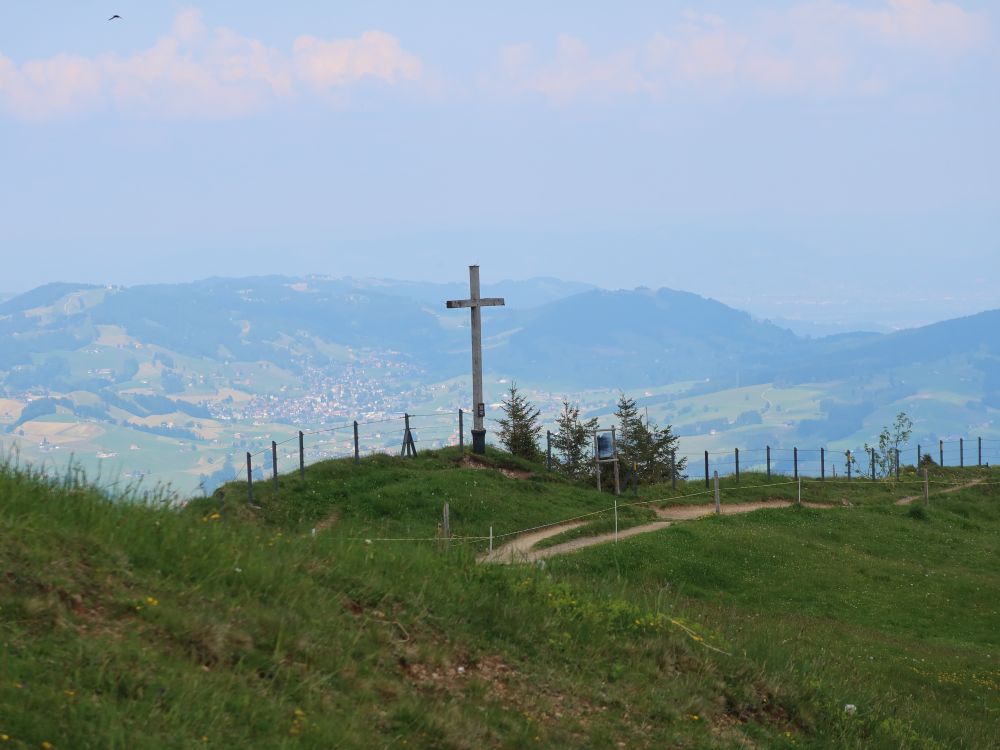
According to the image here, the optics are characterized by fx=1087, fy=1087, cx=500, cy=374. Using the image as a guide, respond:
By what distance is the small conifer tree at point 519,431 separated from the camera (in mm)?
45094

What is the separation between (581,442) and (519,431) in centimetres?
538

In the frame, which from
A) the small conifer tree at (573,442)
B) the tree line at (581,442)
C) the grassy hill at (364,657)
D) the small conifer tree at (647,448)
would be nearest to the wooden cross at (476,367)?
the tree line at (581,442)

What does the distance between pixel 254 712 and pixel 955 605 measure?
68.2 feet

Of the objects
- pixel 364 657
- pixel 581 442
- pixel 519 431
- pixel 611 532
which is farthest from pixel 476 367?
pixel 364 657

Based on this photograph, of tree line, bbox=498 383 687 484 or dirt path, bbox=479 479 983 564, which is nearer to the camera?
dirt path, bbox=479 479 983 564

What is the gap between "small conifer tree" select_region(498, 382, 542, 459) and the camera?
4509 cm

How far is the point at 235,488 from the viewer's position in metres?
29.5

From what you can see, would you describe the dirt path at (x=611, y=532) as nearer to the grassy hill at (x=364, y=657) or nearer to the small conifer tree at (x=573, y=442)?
the grassy hill at (x=364, y=657)

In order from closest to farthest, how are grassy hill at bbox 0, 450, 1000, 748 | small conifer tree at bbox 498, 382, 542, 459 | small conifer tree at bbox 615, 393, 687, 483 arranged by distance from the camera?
grassy hill at bbox 0, 450, 1000, 748 → small conifer tree at bbox 498, 382, 542, 459 → small conifer tree at bbox 615, 393, 687, 483

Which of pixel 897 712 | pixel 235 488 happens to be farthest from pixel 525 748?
pixel 235 488

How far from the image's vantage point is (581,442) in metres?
51.2

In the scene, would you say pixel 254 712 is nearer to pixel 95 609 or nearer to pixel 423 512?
pixel 95 609

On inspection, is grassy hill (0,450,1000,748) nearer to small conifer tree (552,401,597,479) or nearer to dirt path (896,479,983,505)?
dirt path (896,479,983,505)

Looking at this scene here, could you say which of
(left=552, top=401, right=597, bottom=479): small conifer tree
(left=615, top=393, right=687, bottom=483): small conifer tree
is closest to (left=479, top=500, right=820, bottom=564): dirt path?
(left=615, top=393, right=687, bottom=483): small conifer tree
